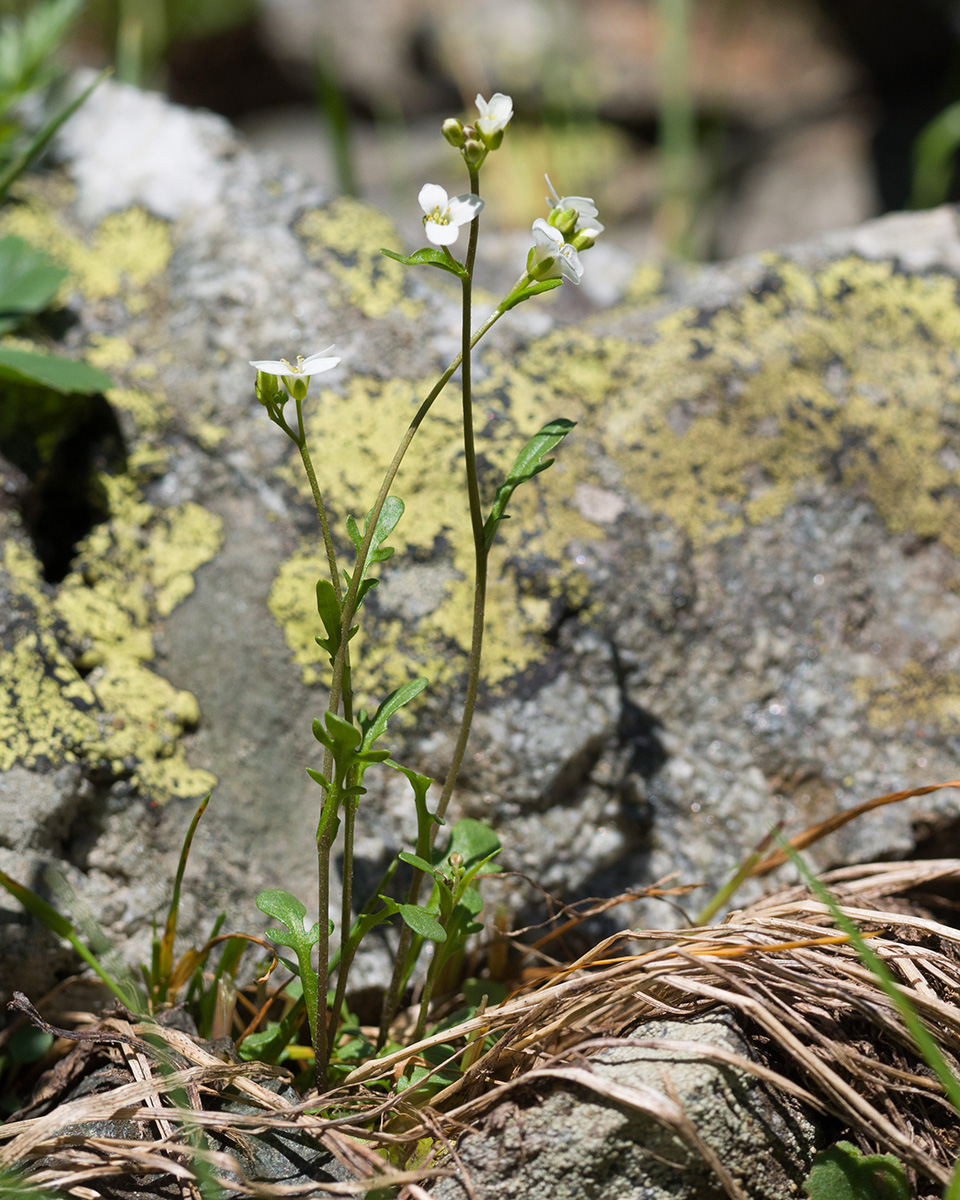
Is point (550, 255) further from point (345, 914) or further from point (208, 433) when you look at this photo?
point (208, 433)

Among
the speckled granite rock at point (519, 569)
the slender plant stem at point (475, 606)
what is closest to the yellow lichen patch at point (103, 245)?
the speckled granite rock at point (519, 569)

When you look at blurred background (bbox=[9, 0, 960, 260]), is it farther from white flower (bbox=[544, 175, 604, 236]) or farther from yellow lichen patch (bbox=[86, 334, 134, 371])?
white flower (bbox=[544, 175, 604, 236])

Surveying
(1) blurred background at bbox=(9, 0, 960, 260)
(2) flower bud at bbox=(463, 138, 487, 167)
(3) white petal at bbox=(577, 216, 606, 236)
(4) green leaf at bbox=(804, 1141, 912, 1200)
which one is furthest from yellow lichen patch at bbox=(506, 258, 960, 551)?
(1) blurred background at bbox=(9, 0, 960, 260)

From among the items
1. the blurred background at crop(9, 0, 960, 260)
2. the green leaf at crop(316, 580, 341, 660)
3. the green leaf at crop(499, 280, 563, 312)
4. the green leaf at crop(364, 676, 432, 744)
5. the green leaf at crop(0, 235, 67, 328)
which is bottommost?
the green leaf at crop(364, 676, 432, 744)

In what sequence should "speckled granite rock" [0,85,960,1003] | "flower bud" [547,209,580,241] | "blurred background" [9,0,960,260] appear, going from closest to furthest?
1. "flower bud" [547,209,580,241]
2. "speckled granite rock" [0,85,960,1003]
3. "blurred background" [9,0,960,260]

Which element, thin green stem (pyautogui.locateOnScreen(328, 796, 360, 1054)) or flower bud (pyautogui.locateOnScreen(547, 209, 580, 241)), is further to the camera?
thin green stem (pyautogui.locateOnScreen(328, 796, 360, 1054))

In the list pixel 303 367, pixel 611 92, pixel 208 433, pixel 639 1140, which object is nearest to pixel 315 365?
pixel 303 367

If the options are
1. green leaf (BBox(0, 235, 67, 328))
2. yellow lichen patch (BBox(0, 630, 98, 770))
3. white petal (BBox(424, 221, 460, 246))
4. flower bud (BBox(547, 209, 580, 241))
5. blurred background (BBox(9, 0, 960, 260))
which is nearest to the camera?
white petal (BBox(424, 221, 460, 246))
